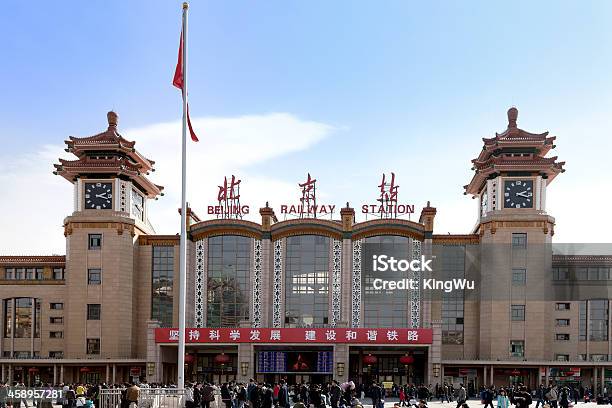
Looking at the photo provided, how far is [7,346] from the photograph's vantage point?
7262 centimetres

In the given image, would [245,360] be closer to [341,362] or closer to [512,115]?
[341,362]

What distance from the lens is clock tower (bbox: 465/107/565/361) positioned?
66.7 metres

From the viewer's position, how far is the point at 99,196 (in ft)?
233

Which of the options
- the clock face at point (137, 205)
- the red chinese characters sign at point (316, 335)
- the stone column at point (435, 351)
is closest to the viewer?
the stone column at point (435, 351)

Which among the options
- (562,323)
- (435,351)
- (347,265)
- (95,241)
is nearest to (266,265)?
(347,265)

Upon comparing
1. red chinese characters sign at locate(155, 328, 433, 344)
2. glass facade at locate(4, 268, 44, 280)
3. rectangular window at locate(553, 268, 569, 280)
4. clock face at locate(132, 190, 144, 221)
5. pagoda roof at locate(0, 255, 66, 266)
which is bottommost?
red chinese characters sign at locate(155, 328, 433, 344)

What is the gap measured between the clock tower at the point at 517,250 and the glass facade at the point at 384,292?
21.8ft

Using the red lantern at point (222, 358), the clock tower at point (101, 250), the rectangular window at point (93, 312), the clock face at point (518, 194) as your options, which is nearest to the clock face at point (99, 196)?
the clock tower at point (101, 250)

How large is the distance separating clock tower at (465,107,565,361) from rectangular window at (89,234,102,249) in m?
33.3

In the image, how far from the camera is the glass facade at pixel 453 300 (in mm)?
69562

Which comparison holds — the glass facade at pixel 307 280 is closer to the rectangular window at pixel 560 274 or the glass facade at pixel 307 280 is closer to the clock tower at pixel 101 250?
the clock tower at pixel 101 250

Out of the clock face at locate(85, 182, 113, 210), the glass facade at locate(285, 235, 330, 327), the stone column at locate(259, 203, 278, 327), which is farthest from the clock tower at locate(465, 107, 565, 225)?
the clock face at locate(85, 182, 113, 210)

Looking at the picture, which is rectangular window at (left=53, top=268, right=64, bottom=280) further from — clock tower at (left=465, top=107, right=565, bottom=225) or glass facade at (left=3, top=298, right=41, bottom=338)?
clock tower at (left=465, top=107, right=565, bottom=225)

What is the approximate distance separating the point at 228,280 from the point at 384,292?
45.3ft
